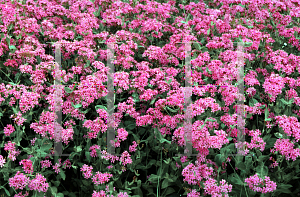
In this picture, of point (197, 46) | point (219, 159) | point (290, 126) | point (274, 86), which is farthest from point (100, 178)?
point (197, 46)

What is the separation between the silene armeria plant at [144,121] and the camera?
334 centimetres

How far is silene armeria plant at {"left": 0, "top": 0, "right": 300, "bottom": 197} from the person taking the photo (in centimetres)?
334

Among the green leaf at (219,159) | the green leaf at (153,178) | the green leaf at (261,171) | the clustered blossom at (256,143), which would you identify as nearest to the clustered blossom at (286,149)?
the clustered blossom at (256,143)

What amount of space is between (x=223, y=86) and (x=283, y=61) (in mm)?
1209

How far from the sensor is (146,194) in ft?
12.2

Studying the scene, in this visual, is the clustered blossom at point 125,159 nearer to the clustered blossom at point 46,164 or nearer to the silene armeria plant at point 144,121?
the silene armeria plant at point 144,121

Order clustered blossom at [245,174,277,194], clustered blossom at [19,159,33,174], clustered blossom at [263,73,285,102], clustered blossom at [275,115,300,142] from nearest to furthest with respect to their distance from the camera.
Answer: clustered blossom at [245,174,277,194], clustered blossom at [19,159,33,174], clustered blossom at [275,115,300,142], clustered blossom at [263,73,285,102]

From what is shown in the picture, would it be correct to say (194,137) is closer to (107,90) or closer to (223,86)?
(223,86)

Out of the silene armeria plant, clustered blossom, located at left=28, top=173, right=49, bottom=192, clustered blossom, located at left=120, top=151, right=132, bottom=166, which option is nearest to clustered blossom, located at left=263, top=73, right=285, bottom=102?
the silene armeria plant

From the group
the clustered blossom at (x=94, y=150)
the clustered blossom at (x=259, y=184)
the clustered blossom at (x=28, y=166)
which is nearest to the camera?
the clustered blossom at (x=259, y=184)

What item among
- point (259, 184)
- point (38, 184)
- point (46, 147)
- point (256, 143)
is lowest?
point (38, 184)

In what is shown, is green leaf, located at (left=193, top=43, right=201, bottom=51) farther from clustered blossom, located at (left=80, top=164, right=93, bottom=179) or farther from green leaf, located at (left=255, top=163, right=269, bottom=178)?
clustered blossom, located at (left=80, top=164, right=93, bottom=179)

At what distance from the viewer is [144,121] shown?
→ 3.51 meters

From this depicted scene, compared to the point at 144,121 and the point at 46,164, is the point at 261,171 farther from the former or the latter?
the point at 46,164
